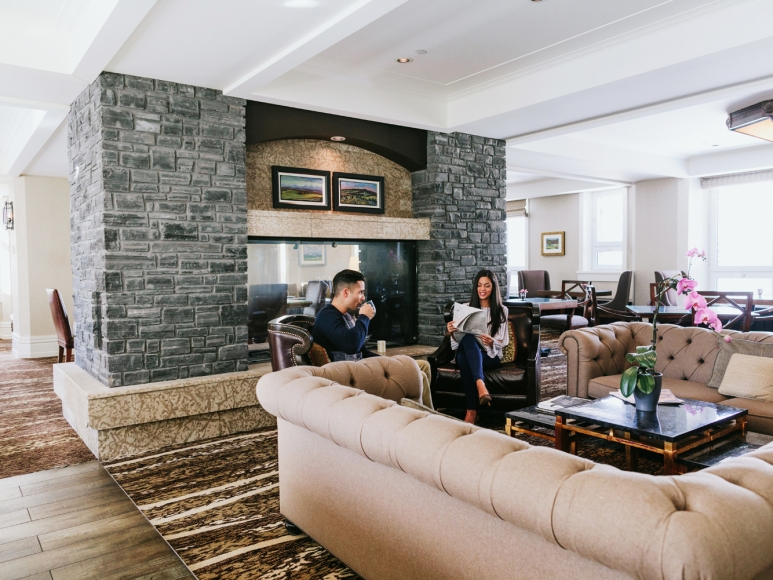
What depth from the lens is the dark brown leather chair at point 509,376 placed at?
13.8 ft

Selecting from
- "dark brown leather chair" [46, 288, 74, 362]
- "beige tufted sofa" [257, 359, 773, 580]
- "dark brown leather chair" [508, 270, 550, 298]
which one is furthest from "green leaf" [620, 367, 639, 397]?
"dark brown leather chair" [508, 270, 550, 298]

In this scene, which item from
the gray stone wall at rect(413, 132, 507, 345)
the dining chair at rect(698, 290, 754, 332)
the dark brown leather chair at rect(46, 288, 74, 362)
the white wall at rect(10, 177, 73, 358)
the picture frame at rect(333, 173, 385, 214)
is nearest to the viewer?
the picture frame at rect(333, 173, 385, 214)

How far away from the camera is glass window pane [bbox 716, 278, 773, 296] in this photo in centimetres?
861

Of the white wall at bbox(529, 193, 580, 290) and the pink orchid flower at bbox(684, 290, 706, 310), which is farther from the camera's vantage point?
the white wall at bbox(529, 193, 580, 290)

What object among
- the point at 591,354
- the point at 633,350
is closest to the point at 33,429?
the point at 591,354

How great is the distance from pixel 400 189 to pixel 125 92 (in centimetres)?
264

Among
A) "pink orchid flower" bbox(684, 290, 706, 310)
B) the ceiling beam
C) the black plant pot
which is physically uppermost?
the ceiling beam

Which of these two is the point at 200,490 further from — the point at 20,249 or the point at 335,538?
the point at 20,249

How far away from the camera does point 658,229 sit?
29.3ft

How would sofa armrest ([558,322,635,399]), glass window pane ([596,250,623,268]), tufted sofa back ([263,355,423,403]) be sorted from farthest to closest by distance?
glass window pane ([596,250,623,268])
sofa armrest ([558,322,635,399])
tufted sofa back ([263,355,423,403])

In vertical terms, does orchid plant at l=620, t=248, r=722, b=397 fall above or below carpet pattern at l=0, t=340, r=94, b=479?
above

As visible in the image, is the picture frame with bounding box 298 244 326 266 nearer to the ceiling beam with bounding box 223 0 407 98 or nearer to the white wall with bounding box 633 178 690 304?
the ceiling beam with bounding box 223 0 407 98

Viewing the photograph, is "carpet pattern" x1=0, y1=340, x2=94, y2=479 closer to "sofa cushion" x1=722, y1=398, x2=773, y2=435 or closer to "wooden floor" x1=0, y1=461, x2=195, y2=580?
"wooden floor" x1=0, y1=461, x2=195, y2=580

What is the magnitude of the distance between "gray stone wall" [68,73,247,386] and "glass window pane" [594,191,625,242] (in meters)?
7.64
